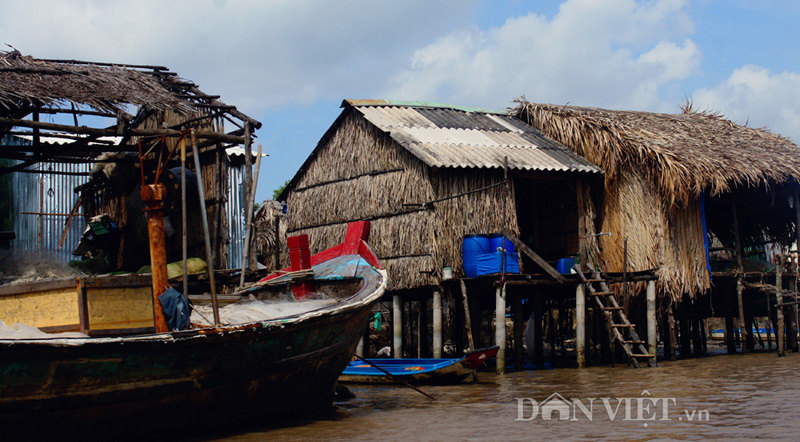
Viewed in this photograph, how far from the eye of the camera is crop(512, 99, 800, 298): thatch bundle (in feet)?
47.7

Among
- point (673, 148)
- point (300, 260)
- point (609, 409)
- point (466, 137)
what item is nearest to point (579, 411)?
point (609, 409)

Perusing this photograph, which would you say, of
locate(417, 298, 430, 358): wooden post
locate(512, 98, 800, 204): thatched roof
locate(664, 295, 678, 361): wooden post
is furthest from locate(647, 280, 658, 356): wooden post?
locate(417, 298, 430, 358): wooden post

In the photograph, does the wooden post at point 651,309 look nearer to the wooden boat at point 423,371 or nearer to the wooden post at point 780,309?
the wooden post at point 780,309

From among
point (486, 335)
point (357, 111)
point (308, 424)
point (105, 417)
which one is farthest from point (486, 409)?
point (486, 335)

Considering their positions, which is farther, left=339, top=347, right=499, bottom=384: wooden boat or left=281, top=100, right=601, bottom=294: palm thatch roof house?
left=281, top=100, right=601, bottom=294: palm thatch roof house

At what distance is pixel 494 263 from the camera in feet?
46.1

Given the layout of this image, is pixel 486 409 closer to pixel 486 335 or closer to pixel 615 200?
pixel 615 200

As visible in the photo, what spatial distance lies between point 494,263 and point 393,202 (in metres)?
2.53

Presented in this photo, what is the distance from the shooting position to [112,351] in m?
6.43

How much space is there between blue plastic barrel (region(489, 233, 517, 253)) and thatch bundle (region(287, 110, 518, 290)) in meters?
0.17

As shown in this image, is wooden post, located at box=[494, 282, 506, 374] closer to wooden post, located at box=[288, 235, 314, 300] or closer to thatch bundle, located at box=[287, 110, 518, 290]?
thatch bundle, located at box=[287, 110, 518, 290]

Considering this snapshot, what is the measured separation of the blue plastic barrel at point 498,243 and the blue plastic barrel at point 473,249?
73mm

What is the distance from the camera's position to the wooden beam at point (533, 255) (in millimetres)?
14000

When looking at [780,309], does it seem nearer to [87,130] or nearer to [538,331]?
[538,331]
